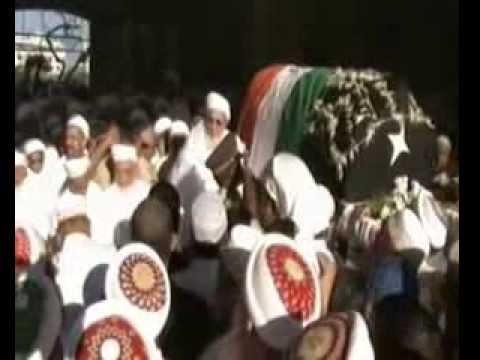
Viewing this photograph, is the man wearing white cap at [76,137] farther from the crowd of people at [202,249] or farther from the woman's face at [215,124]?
the woman's face at [215,124]

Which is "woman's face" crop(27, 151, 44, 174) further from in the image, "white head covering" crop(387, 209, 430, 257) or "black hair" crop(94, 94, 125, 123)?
"white head covering" crop(387, 209, 430, 257)

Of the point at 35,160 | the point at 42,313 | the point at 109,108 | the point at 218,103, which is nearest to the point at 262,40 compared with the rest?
the point at 218,103

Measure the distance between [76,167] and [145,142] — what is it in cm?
8

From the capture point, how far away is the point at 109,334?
1614 mm

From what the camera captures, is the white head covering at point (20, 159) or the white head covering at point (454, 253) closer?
the white head covering at point (20, 159)

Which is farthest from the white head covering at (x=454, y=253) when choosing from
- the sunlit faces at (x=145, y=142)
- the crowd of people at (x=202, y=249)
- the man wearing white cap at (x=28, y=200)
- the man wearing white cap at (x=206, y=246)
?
the man wearing white cap at (x=28, y=200)

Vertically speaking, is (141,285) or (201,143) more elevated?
(201,143)

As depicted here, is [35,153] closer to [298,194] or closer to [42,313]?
[42,313]

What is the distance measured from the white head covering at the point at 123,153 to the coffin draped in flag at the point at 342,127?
13 cm

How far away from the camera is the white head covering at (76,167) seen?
1.63 m

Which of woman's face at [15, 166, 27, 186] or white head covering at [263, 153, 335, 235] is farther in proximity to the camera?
white head covering at [263, 153, 335, 235]

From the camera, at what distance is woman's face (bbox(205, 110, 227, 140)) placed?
167 centimetres

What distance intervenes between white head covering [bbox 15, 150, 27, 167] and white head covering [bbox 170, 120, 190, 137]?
18cm

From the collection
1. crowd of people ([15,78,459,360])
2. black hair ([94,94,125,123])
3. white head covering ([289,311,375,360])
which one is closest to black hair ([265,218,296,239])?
crowd of people ([15,78,459,360])
